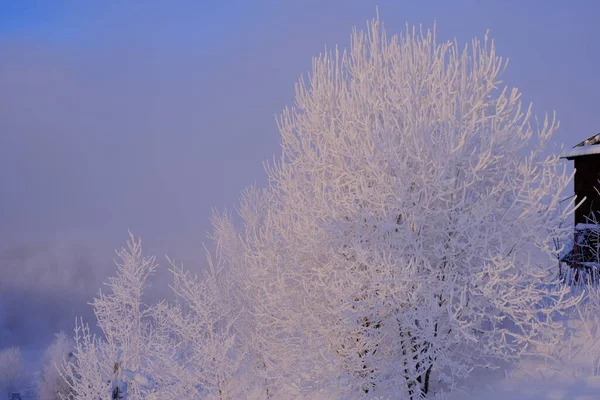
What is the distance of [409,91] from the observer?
12.3 m

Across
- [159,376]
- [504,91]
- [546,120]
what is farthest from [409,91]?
[159,376]

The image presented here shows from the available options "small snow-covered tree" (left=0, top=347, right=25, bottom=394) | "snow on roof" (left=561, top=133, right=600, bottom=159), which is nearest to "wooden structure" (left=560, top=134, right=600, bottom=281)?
"snow on roof" (left=561, top=133, right=600, bottom=159)

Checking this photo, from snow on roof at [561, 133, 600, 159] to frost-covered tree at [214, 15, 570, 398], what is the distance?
36.0 feet

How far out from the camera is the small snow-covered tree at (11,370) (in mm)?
74250

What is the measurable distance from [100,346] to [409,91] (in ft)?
50.0

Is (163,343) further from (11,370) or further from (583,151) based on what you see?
(11,370)

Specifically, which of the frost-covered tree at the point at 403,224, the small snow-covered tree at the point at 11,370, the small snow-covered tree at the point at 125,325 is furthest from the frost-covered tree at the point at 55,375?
the frost-covered tree at the point at 403,224

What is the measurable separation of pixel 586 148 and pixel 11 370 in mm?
76466

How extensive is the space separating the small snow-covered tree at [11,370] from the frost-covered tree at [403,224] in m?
73.9

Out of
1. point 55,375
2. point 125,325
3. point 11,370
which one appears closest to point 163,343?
point 125,325

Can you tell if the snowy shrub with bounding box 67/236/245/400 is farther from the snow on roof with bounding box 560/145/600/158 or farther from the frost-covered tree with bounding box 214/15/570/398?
the snow on roof with bounding box 560/145/600/158

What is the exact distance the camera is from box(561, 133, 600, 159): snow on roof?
22.0 meters

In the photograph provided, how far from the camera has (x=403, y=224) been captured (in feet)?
38.4

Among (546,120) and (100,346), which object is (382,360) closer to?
(546,120)
